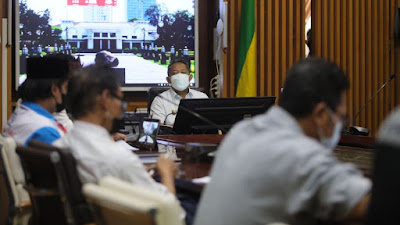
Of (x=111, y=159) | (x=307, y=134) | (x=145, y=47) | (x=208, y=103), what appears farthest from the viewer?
(x=145, y=47)

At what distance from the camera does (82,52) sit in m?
6.49

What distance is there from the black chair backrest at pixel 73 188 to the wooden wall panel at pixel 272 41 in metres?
4.27

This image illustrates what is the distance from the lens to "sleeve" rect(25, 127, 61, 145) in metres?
2.49

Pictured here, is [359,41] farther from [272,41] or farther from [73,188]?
[73,188]

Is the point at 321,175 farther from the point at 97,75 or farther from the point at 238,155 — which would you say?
the point at 97,75

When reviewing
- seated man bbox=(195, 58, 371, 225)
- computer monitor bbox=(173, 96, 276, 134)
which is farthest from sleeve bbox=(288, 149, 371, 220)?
computer monitor bbox=(173, 96, 276, 134)

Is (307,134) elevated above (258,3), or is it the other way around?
(258,3)

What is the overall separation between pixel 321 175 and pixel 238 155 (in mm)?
249

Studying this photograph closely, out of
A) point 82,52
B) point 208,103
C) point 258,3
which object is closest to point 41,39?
point 82,52

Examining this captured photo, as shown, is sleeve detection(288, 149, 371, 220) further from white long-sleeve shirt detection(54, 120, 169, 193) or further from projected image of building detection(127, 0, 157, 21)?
projected image of building detection(127, 0, 157, 21)

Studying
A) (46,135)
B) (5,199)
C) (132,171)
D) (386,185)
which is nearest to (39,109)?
(46,135)

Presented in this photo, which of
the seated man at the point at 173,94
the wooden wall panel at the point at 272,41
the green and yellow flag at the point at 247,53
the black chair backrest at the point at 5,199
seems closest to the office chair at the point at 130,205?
the black chair backrest at the point at 5,199

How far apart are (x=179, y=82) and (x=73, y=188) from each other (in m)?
2.97

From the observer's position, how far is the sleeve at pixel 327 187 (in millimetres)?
1295
